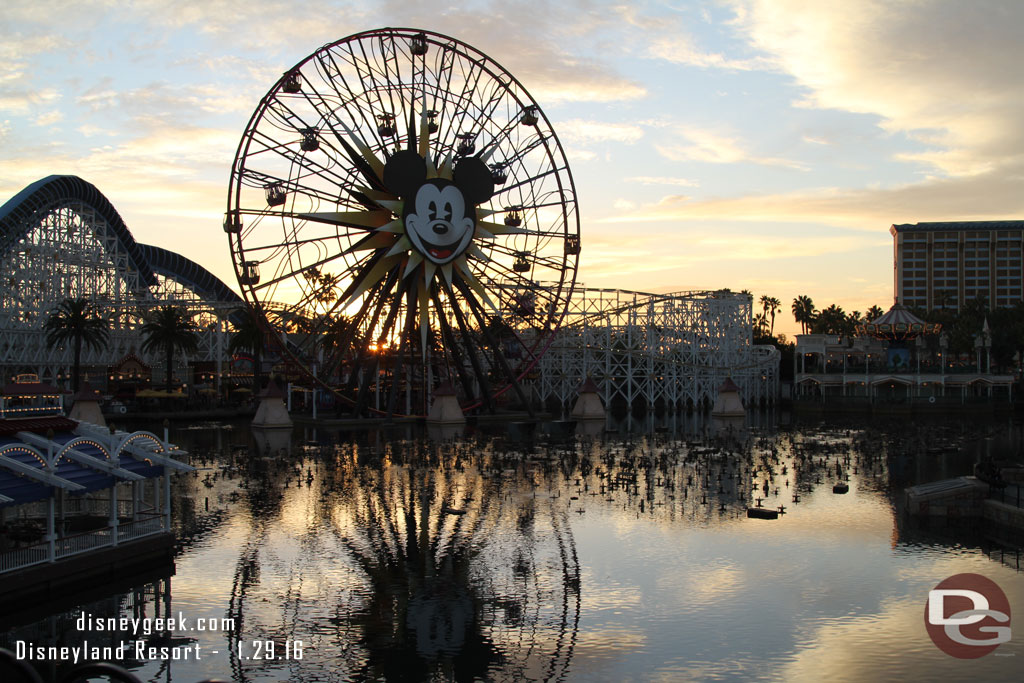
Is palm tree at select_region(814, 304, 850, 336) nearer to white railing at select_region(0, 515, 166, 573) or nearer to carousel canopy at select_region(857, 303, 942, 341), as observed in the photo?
carousel canopy at select_region(857, 303, 942, 341)

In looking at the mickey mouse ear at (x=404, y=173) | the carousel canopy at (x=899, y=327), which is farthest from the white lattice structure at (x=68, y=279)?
the carousel canopy at (x=899, y=327)

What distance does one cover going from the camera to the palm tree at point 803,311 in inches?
6850

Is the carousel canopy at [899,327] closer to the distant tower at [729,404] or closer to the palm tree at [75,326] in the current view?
the distant tower at [729,404]

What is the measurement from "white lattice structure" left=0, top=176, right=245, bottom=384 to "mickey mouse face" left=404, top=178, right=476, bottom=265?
4362 cm

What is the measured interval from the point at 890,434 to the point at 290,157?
46901mm

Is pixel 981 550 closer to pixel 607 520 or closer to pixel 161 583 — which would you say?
pixel 607 520

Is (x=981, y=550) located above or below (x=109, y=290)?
below

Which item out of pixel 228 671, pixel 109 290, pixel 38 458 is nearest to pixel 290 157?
pixel 38 458

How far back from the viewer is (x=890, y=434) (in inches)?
2862

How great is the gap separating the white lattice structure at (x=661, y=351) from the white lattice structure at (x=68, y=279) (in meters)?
35.6

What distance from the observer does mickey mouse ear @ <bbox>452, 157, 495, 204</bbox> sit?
68.1 meters

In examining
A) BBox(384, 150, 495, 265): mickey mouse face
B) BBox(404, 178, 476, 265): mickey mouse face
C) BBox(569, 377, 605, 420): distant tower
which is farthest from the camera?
BBox(569, 377, 605, 420): distant tower

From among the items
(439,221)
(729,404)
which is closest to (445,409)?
(439,221)

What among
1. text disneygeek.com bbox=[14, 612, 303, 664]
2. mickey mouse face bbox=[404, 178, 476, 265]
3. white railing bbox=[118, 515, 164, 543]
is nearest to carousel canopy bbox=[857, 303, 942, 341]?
mickey mouse face bbox=[404, 178, 476, 265]
